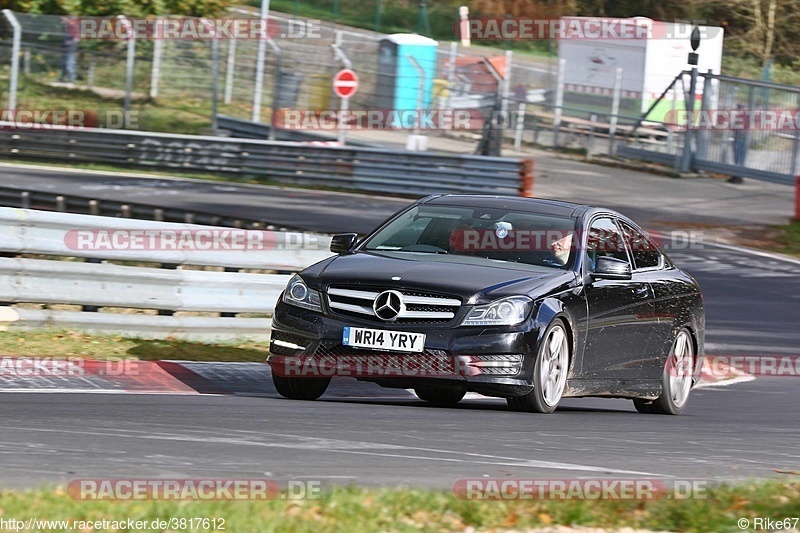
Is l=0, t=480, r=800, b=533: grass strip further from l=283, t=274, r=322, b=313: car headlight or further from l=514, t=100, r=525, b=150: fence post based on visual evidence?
l=514, t=100, r=525, b=150: fence post

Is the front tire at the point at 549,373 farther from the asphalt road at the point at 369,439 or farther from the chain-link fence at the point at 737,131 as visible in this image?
the chain-link fence at the point at 737,131

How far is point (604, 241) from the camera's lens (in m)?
10.2

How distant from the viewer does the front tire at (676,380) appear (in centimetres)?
1086

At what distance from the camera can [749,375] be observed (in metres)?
14.5

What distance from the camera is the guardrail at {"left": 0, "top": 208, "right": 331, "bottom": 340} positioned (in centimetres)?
1104

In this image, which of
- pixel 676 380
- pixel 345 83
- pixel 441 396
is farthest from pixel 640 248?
pixel 345 83

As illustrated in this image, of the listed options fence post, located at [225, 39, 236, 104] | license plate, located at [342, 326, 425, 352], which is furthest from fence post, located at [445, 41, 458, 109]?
license plate, located at [342, 326, 425, 352]

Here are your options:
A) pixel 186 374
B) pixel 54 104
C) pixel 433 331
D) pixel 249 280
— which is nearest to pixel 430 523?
pixel 433 331

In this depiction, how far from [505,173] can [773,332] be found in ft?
34.8

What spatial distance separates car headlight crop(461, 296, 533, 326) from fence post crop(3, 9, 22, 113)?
25.0m

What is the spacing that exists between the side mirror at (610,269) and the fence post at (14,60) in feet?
79.9

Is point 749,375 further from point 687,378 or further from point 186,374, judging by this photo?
point 186,374

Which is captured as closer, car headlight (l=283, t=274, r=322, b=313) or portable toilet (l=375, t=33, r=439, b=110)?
car headlight (l=283, t=274, r=322, b=313)

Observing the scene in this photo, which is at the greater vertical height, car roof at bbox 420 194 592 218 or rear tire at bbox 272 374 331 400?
car roof at bbox 420 194 592 218
